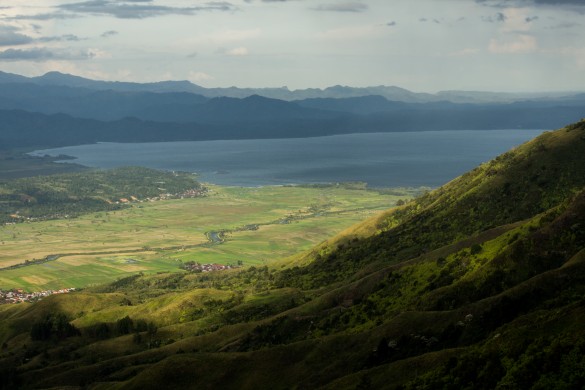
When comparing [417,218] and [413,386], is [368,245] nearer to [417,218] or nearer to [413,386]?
[417,218]

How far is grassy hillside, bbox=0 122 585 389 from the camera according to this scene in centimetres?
6066

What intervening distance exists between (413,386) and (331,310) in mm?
53862

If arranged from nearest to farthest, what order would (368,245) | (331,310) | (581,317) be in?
(581,317), (331,310), (368,245)

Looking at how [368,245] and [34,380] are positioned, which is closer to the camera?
[34,380]

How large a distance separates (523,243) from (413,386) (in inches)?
1450

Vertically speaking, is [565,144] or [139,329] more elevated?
[565,144]

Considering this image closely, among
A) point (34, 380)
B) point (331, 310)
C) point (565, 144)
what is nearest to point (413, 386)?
point (331, 310)

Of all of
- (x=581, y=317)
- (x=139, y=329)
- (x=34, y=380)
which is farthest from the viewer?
(x=139, y=329)

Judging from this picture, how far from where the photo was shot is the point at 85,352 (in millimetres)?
137750

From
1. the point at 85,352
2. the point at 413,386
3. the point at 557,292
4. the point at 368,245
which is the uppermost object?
the point at 557,292

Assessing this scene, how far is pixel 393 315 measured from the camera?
97.2 metres

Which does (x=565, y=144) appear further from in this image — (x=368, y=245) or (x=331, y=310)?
(x=331, y=310)

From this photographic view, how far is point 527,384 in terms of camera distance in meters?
51.3

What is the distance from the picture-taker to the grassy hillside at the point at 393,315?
2388 inches
